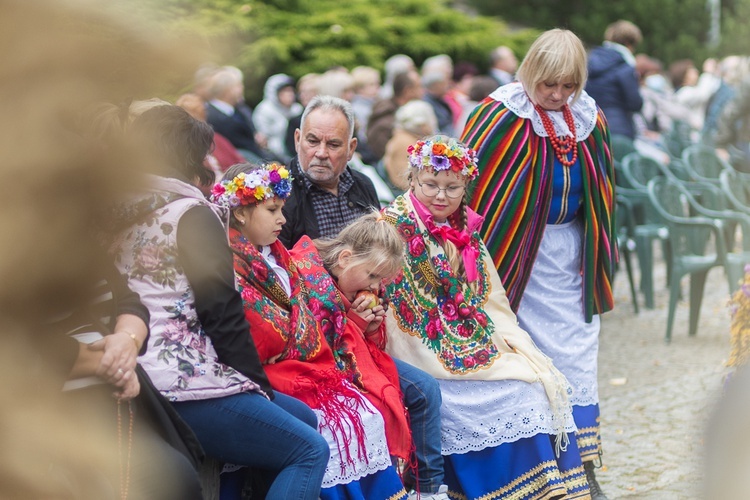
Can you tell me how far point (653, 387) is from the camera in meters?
6.75

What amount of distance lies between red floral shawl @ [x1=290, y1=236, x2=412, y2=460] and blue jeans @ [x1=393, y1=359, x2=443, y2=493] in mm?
92

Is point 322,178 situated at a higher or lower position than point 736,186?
higher

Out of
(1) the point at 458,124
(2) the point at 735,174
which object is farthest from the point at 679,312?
(1) the point at 458,124

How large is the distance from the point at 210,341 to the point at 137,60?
7.20ft

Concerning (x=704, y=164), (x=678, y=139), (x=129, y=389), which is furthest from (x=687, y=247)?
(x=129, y=389)

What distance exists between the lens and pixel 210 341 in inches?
121

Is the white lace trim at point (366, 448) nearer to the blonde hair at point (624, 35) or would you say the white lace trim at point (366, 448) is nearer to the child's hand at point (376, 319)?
the child's hand at point (376, 319)

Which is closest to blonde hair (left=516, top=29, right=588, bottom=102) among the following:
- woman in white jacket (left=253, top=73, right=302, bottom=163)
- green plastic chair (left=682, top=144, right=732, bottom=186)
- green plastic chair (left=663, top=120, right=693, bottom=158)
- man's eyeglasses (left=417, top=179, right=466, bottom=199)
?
man's eyeglasses (left=417, top=179, right=466, bottom=199)

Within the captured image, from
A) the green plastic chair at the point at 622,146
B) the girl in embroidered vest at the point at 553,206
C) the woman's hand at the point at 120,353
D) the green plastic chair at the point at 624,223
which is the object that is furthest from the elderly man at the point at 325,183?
the green plastic chair at the point at 622,146

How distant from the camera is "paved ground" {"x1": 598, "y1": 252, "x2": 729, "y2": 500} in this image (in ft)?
16.3

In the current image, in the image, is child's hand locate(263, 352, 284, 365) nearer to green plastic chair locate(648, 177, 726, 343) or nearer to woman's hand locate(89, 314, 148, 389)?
woman's hand locate(89, 314, 148, 389)

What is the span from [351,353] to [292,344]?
38cm

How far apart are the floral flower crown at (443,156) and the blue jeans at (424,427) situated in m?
0.84

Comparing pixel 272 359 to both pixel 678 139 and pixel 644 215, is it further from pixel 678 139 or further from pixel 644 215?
pixel 678 139
